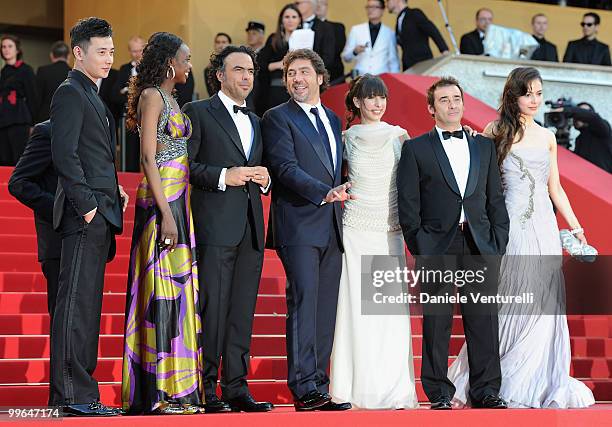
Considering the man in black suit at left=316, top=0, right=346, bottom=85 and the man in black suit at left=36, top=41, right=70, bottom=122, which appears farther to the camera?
the man in black suit at left=316, top=0, right=346, bottom=85

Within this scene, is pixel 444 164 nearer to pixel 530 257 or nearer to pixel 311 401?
pixel 530 257

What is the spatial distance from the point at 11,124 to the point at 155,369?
21.9 ft

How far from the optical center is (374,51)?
11625 millimetres

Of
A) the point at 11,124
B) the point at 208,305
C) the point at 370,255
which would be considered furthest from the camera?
the point at 11,124

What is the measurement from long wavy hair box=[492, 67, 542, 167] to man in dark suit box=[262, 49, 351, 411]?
1.02m

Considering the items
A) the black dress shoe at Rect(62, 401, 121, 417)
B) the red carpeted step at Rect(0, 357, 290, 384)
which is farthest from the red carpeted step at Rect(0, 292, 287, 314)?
the black dress shoe at Rect(62, 401, 121, 417)

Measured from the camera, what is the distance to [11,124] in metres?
11.5

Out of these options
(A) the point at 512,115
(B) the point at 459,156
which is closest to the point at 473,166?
(B) the point at 459,156

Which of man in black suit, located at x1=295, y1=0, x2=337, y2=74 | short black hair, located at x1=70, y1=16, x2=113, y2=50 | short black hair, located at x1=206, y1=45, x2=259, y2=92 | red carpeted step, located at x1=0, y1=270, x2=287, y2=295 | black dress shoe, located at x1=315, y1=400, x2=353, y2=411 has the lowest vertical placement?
black dress shoe, located at x1=315, y1=400, x2=353, y2=411

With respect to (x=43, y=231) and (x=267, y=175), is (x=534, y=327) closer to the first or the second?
(x=267, y=175)

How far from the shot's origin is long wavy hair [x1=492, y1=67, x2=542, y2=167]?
21.2 feet

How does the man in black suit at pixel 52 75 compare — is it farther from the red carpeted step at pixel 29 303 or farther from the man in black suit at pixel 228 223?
the man in black suit at pixel 228 223

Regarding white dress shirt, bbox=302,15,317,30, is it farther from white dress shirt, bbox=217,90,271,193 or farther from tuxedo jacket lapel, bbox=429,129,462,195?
white dress shirt, bbox=217,90,271,193

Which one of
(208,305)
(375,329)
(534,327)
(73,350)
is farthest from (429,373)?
(73,350)
